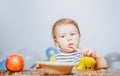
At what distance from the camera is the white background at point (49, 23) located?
284 cm

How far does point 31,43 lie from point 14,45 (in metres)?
0.19

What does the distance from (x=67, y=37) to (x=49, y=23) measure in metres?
0.28

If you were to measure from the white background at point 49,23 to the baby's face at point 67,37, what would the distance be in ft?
0.29

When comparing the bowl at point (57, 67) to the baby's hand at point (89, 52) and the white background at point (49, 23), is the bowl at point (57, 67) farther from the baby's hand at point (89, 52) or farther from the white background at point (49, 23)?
the white background at point (49, 23)

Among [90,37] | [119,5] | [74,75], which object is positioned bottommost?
[74,75]

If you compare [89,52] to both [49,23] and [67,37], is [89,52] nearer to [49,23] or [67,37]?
[67,37]

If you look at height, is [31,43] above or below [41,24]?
below

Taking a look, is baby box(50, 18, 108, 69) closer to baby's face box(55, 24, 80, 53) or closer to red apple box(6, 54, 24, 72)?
baby's face box(55, 24, 80, 53)

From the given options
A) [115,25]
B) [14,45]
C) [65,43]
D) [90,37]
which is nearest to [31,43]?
[14,45]

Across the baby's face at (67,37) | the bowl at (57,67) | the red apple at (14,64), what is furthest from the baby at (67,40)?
the bowl at (57,67)

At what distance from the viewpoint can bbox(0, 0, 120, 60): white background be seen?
284 centimetres

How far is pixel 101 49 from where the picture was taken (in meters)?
2.82

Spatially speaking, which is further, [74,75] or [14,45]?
[14,45]

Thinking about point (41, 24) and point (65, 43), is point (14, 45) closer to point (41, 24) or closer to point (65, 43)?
point (41, 24)
